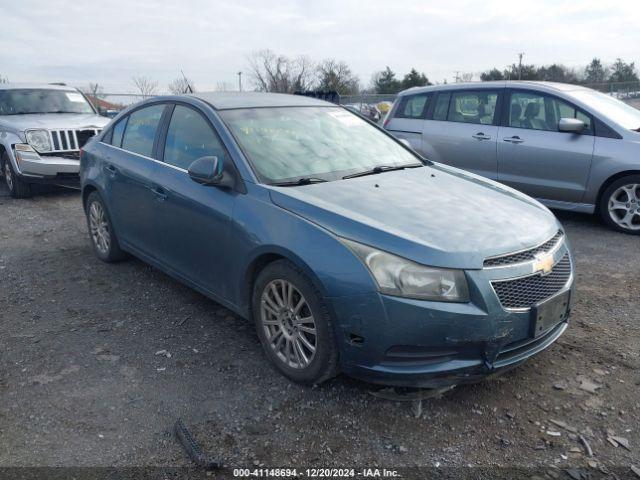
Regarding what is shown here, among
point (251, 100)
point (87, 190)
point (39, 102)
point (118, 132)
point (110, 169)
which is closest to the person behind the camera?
point (251, 100)

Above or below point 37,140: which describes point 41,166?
below

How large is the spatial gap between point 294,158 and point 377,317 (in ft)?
4.72

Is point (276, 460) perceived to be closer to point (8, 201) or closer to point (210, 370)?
point (210, 370)

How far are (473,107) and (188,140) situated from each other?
184 inches

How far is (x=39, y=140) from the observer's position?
8.69m

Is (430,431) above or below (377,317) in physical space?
below

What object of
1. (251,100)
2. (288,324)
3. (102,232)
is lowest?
→ (102,232)

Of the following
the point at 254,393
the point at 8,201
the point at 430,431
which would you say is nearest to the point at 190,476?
the point at 254,393

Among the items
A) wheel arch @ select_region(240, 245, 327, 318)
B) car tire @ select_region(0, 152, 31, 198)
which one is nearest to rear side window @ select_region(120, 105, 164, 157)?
wheel arch @ select_region(240, 245, 327, 318)

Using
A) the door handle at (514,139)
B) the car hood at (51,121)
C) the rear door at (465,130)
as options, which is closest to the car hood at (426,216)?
the door handle at (514,139)

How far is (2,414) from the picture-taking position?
303cm

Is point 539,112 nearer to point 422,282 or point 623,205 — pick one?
point 623,205

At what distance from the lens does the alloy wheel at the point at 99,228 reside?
5309 mm

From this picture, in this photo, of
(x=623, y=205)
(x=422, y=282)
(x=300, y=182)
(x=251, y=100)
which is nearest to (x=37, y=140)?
(x=251, y=100)
